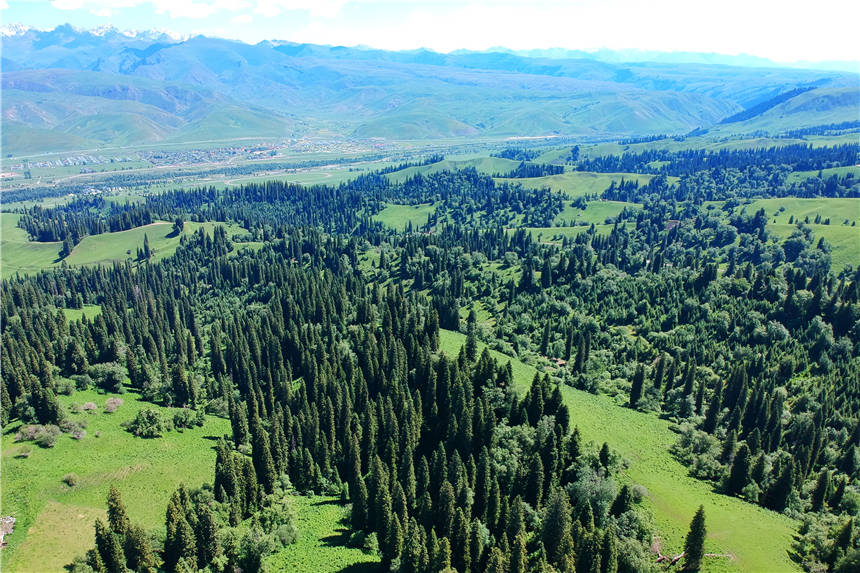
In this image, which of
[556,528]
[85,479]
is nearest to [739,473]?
[556,528]

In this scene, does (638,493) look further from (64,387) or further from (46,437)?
(64,387)

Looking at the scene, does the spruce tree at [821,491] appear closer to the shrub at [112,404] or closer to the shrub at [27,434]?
the shrub at [112,404]

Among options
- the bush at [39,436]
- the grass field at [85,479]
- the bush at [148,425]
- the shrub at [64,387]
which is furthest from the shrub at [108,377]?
the bush at [39,436]

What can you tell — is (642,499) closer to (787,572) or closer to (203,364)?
(787,572)

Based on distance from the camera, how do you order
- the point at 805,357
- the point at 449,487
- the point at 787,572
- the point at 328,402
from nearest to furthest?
the point at 787,572
the point at 449,487
the point at 328,402
the point at 805,357

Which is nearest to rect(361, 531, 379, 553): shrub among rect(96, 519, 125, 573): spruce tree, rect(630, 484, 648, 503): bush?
rect(96, 519, 125, 573): spruce tree

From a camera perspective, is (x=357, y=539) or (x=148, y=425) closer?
(x=357, y=539)

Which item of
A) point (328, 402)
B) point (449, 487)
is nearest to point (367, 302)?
point (328, 402)
